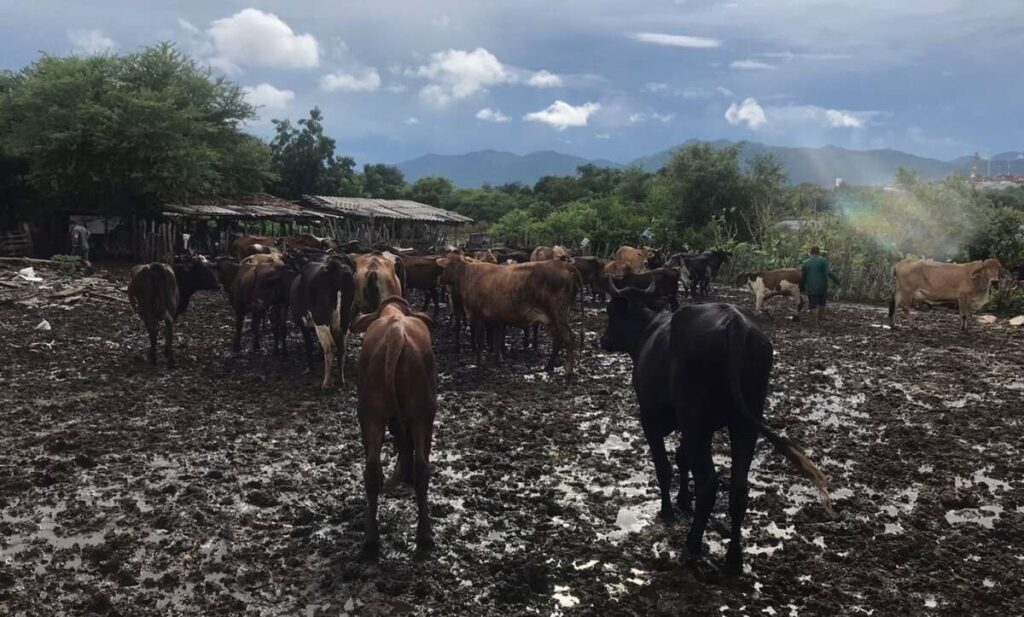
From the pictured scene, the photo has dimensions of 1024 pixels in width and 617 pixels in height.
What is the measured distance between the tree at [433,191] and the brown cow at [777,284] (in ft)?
158

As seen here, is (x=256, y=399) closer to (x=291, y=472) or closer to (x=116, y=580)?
(x=291, y=472)

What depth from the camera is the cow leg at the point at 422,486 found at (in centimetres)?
502

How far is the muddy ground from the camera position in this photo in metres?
4.55

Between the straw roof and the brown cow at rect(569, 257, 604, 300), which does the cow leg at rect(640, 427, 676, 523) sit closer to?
the brown cow at rect(569, 257, 604, 300)

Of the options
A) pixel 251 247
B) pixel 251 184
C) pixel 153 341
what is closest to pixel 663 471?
pixel 153 341

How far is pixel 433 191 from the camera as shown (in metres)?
67.8

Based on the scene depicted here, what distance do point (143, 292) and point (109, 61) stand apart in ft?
86.6

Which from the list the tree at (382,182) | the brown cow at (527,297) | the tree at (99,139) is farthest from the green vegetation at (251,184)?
the tree at (382,182)

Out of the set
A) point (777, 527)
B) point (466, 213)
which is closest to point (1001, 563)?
point (777, 527)

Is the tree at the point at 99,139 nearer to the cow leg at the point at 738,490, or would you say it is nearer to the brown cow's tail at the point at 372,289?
the brown cow's tail at the point at 372,289

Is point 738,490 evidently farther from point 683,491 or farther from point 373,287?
point 373,287

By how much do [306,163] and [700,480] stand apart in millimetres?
47788

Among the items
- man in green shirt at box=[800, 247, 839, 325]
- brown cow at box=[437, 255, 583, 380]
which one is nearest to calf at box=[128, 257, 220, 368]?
brown cow at box=[437, 255, 583, 380]

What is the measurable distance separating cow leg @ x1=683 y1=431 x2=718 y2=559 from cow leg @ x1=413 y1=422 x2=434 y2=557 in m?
1.79
